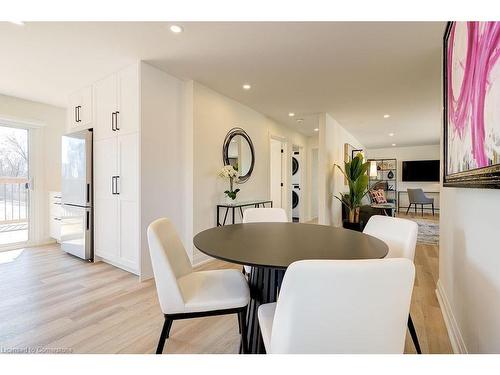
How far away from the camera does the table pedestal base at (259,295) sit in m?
1.36

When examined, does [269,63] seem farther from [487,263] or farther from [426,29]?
[487,263]

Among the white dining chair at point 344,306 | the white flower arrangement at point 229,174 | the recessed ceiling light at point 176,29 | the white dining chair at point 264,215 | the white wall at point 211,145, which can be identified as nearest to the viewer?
the white dining chair at point 344,306

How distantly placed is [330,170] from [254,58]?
9.76 ft

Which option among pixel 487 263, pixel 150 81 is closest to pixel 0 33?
pixel 150 81

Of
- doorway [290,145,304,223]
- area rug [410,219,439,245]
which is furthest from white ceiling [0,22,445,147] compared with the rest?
doorway [290,145,304,223]

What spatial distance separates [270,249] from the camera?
1218 millimetres

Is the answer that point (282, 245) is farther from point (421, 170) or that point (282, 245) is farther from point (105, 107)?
point (421, 170)

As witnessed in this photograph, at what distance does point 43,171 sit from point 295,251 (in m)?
4.62

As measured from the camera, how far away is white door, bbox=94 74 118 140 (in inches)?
114

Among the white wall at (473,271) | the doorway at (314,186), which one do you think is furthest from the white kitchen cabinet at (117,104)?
the doorway at (314,186)

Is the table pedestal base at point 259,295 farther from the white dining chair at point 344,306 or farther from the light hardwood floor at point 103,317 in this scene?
the white dining chair at point 344,306

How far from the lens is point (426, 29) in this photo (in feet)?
6.60

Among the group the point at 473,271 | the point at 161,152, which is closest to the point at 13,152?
the point at 161,152

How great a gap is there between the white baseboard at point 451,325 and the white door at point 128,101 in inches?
122
